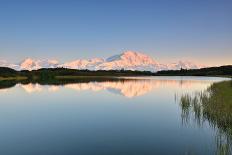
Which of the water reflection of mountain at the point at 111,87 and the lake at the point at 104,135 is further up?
the lake at the point at 104,135

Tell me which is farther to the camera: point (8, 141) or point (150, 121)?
point (150, 121)

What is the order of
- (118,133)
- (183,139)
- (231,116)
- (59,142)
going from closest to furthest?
(59,142) → (183,139) → (118,133) → (231,116)

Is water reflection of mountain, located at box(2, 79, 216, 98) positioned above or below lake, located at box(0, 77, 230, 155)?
below

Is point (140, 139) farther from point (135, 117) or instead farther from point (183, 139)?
point (135, 117)

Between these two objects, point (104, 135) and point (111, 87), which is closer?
point (104, 135)

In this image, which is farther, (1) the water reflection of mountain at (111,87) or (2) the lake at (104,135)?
(1) the water reflection of mountain at (111,87)

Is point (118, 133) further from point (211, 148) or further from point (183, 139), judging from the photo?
point (211, 148)

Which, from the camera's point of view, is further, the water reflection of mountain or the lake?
the water reflection of mountain

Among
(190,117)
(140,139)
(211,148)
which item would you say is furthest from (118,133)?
(190,117)

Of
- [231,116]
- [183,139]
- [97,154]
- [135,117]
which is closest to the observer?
[97,154]

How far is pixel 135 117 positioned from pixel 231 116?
30.9 feet

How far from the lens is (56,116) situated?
92.5ft

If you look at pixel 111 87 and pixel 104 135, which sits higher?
pixel 104 135

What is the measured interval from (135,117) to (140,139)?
359 inches
